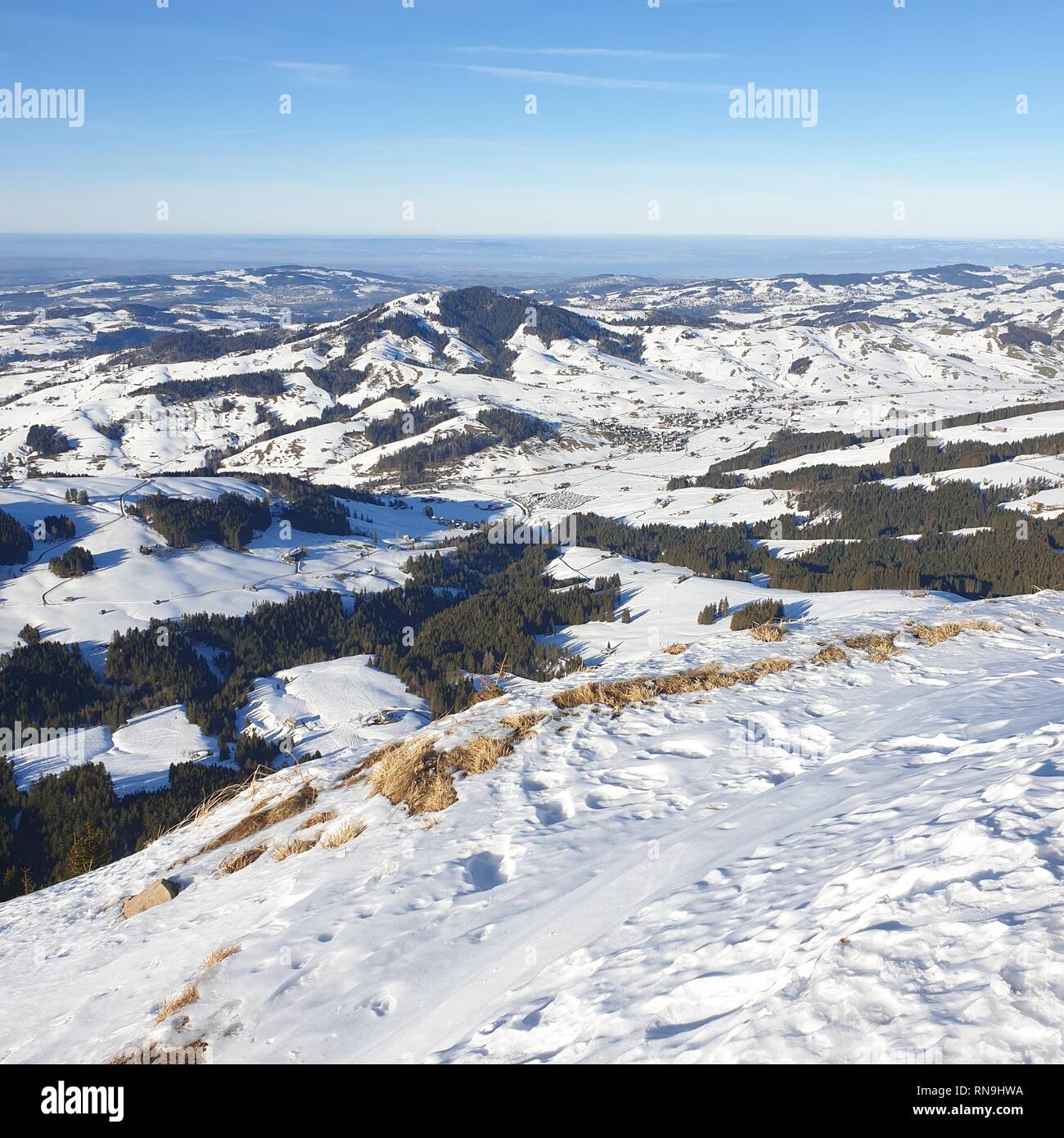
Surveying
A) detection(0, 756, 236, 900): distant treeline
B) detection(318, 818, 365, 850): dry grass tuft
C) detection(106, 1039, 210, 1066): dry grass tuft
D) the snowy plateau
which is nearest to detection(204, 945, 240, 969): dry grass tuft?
the snowy plateau

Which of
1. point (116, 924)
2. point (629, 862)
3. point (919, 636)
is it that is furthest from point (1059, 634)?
point (116, 924)

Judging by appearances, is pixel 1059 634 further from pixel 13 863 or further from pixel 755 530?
pixel 755 530

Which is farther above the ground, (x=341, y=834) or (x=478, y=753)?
(x=478, y=753)

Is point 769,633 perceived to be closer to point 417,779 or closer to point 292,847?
point 417,779

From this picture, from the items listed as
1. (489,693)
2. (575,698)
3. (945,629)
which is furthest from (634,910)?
(945,629)

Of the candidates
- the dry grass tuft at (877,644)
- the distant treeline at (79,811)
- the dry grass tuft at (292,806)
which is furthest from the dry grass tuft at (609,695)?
the distant treeline at (79,811)

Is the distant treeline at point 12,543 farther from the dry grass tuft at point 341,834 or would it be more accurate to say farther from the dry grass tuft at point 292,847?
the dry grass tuft at point 341,834

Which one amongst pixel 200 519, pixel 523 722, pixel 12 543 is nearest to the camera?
pixel 523 722
